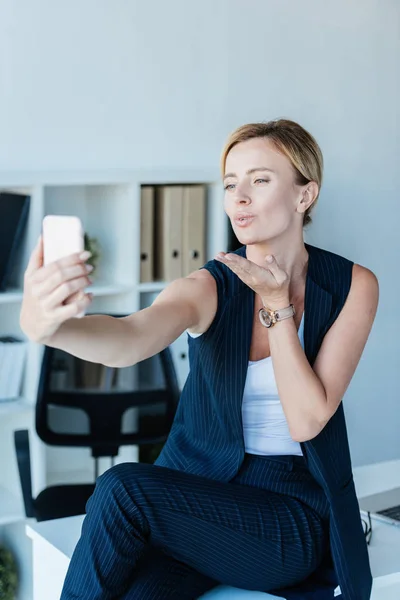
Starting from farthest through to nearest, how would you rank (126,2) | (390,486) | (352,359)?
1. (126,2)
2. (390,486)
3. (352,359)

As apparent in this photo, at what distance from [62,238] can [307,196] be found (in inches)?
32.8

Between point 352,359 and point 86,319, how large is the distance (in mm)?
664

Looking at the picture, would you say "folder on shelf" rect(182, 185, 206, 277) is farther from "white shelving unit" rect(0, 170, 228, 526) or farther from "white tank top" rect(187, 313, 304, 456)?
"white tank top" rect(187, 313, 304, 456)

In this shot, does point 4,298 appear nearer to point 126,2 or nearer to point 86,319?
point 126,2

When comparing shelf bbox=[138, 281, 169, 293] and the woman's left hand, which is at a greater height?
the woman's left hand

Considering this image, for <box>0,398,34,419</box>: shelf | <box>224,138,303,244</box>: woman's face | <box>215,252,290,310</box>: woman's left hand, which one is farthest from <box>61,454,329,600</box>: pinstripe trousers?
<box>0,398,34,419</box>: shelf

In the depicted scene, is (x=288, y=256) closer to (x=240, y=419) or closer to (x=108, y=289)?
(x=240, y=419)

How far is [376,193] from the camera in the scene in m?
4.57

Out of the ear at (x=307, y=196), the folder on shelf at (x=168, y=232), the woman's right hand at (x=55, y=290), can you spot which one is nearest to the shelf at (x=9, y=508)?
the folder on shelf at (x=168, y=232)

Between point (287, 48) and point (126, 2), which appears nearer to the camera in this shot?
point (126, 2)

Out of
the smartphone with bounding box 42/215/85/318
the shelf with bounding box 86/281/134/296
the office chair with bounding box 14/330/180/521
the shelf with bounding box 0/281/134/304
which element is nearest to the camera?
the smartphone with bounding box 42/215/85/318

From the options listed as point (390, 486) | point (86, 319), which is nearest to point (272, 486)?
point (86, 319)

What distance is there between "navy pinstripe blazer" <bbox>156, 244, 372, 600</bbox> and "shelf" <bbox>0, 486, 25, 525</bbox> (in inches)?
56.3

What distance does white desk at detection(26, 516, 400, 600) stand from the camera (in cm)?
215
